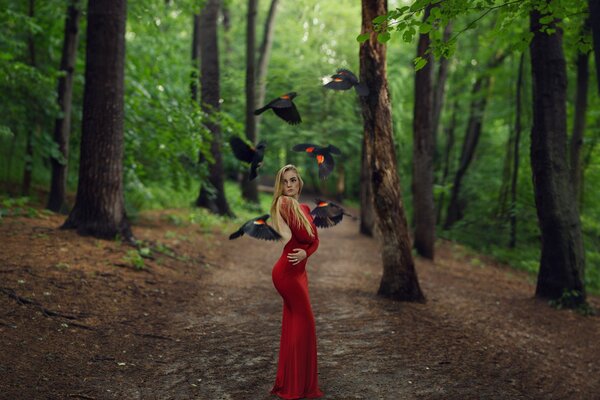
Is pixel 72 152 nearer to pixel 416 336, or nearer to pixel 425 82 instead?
pixel 425 82

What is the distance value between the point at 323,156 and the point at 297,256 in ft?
3.10

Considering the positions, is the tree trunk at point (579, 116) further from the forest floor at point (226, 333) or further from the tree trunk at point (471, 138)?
the tree trunk at point (471, 138)

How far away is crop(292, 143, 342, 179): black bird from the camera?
177 inches

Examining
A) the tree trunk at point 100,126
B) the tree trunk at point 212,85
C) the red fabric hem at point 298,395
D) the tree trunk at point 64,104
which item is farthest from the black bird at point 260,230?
the tree trunk at point 212,85

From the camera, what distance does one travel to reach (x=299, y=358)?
435 cm

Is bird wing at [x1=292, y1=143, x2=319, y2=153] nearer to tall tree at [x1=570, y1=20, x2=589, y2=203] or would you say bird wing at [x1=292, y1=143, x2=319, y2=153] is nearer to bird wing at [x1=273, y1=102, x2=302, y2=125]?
bird wing at [x1=273, y1=102, x2=302, y2=125]

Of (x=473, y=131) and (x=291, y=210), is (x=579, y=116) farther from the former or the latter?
(x=291, y=210)

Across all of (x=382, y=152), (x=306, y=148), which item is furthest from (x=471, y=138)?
(x=306, y=148)

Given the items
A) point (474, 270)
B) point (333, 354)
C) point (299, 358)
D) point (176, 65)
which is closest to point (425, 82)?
point (474, 270)

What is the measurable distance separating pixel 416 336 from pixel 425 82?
731 cm

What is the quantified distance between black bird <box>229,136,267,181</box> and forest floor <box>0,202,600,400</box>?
2.04 meters

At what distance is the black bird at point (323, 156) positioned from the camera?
→ 4500 millimetres

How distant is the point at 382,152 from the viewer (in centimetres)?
Result: 729

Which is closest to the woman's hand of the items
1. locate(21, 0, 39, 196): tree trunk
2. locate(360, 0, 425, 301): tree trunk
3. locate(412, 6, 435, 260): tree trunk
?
locate(360, 0, 425, 301): tree trunk
